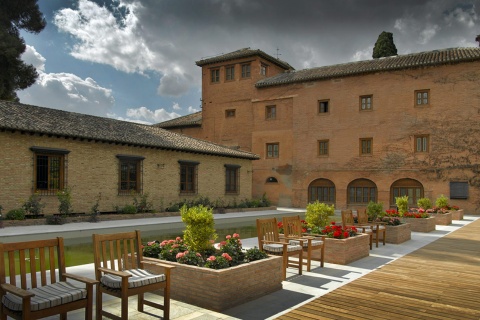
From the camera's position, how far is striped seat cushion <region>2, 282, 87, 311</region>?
11.9 ft

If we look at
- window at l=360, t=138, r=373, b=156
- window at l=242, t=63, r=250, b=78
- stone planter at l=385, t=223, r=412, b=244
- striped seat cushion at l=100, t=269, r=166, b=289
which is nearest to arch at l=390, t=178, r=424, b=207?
window at l=360, t=138, r=373, b=156

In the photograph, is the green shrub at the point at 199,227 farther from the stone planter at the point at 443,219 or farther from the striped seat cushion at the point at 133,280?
the stone planter at the point at 443,219

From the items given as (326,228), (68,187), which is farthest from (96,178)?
(326,228)

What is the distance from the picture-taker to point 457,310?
501cm

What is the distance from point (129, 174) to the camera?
19.4m

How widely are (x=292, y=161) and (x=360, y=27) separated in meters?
14.5

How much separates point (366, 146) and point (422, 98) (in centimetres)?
458

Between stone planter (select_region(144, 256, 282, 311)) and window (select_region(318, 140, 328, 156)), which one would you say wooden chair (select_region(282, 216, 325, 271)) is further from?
window (select_region(318, 140, 328, 156))

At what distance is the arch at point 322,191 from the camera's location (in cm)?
2889

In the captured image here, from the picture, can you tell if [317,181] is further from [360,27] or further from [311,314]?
[311,314]

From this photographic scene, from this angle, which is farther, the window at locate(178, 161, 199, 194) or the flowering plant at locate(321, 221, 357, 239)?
the window at locate(178, 161, 199, 194)

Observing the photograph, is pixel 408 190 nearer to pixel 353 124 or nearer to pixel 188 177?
pixel 353 124

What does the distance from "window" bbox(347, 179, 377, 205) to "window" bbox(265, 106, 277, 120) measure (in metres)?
7.80

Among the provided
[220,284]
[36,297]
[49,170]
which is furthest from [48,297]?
[49,170]
